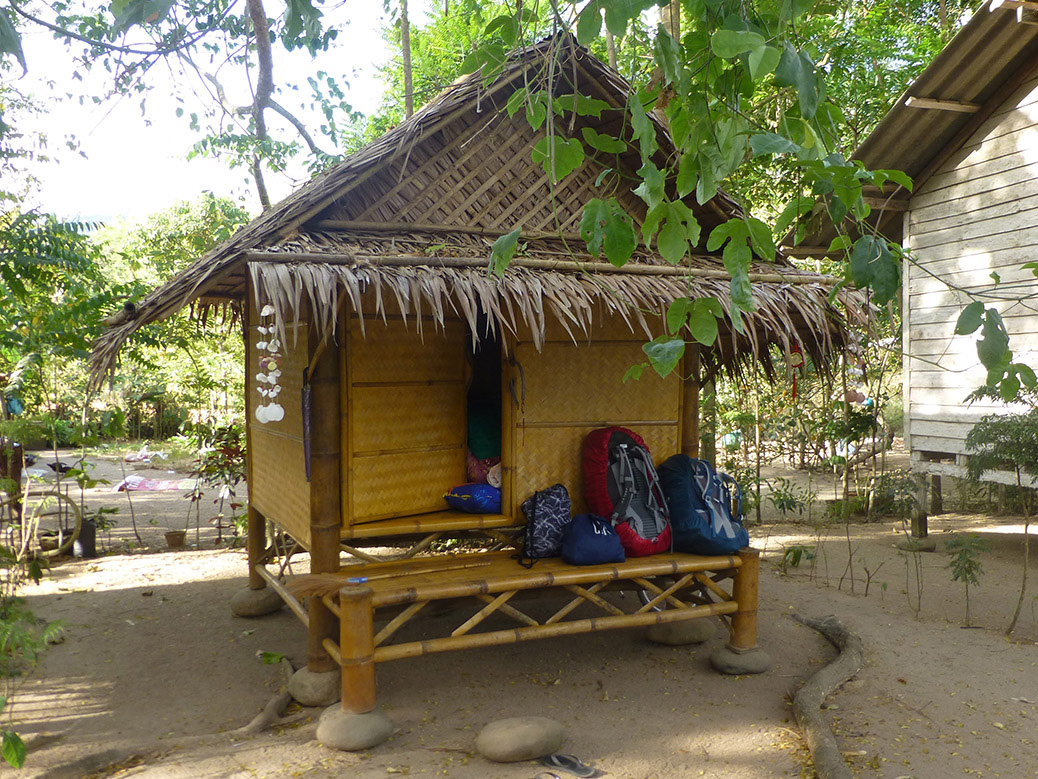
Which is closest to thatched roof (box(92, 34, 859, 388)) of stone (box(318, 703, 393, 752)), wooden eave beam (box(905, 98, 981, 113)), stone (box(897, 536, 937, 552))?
stone (box(318, 703, 393, 752))

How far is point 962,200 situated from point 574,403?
541 cm

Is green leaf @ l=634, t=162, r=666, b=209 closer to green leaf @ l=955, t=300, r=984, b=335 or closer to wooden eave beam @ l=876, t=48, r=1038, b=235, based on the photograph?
green leaf @ l=955, t=300, r=984, b=335

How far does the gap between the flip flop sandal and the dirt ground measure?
94 mm

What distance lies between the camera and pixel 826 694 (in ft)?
13.6

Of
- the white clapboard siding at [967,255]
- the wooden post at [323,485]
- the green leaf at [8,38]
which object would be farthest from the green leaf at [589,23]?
the white clapboard siding at [967,255]

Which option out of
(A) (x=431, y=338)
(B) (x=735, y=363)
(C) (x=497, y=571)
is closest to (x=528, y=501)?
(C) (x=497, y=571)

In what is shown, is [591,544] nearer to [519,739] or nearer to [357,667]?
[519,739]

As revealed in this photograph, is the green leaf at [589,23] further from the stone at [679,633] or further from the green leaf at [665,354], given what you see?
the stone at [679,633]

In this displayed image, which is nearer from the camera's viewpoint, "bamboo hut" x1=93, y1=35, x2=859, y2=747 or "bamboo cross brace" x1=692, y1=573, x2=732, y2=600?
"bamboo hut" x1=93, y1=35, x2=859, y2=747

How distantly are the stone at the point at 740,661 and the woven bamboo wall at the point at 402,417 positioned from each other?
196 cm

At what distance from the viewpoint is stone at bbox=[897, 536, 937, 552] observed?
7.88 metres

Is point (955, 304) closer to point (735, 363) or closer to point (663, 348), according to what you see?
point (735, 363)

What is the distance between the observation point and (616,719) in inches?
159

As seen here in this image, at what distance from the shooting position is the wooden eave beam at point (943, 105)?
7.25m
